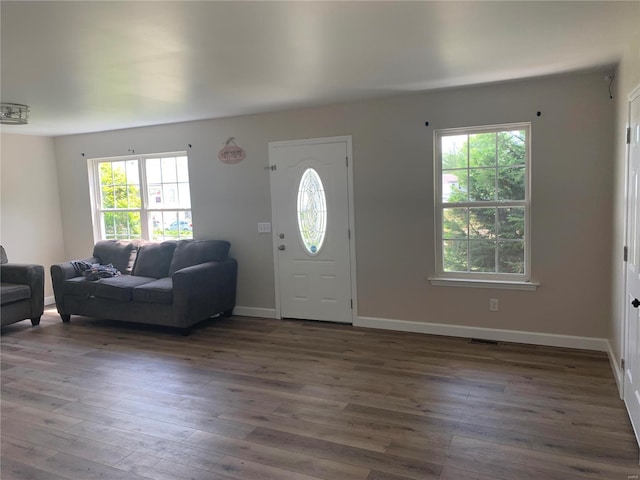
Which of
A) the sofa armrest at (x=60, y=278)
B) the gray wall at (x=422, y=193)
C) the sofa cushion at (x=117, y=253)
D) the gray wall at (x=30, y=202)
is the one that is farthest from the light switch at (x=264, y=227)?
the gray wall at (x=30, y=202)

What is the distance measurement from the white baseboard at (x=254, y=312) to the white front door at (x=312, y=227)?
4.4 inches

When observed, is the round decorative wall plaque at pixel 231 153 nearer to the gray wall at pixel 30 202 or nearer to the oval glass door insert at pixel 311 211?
the oval glass door insert at pixel 311 211

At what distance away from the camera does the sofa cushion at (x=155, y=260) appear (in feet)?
17.2

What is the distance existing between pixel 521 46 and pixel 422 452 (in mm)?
2549

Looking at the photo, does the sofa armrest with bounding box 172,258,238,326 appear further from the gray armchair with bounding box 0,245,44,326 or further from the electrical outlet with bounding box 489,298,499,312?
the electrical outlet with bounding box 489,298,499,312

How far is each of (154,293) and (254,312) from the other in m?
1.18

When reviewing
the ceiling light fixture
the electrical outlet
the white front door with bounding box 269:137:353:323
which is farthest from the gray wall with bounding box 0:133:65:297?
the electrical outlet

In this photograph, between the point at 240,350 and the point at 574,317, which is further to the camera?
the point at 240,350

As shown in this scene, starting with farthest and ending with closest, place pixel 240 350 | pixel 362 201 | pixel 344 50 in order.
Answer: pixel 362 201, pixel 240 350, pixel 344 50

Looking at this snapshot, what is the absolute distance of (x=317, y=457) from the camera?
2.37 meters

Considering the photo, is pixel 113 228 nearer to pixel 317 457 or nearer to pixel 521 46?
pixel 317 457

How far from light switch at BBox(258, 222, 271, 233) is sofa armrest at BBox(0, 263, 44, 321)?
2.58 m

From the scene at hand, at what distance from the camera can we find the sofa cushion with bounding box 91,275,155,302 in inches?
187

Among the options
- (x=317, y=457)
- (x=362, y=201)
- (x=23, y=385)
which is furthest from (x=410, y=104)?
(x=23, y=385)
